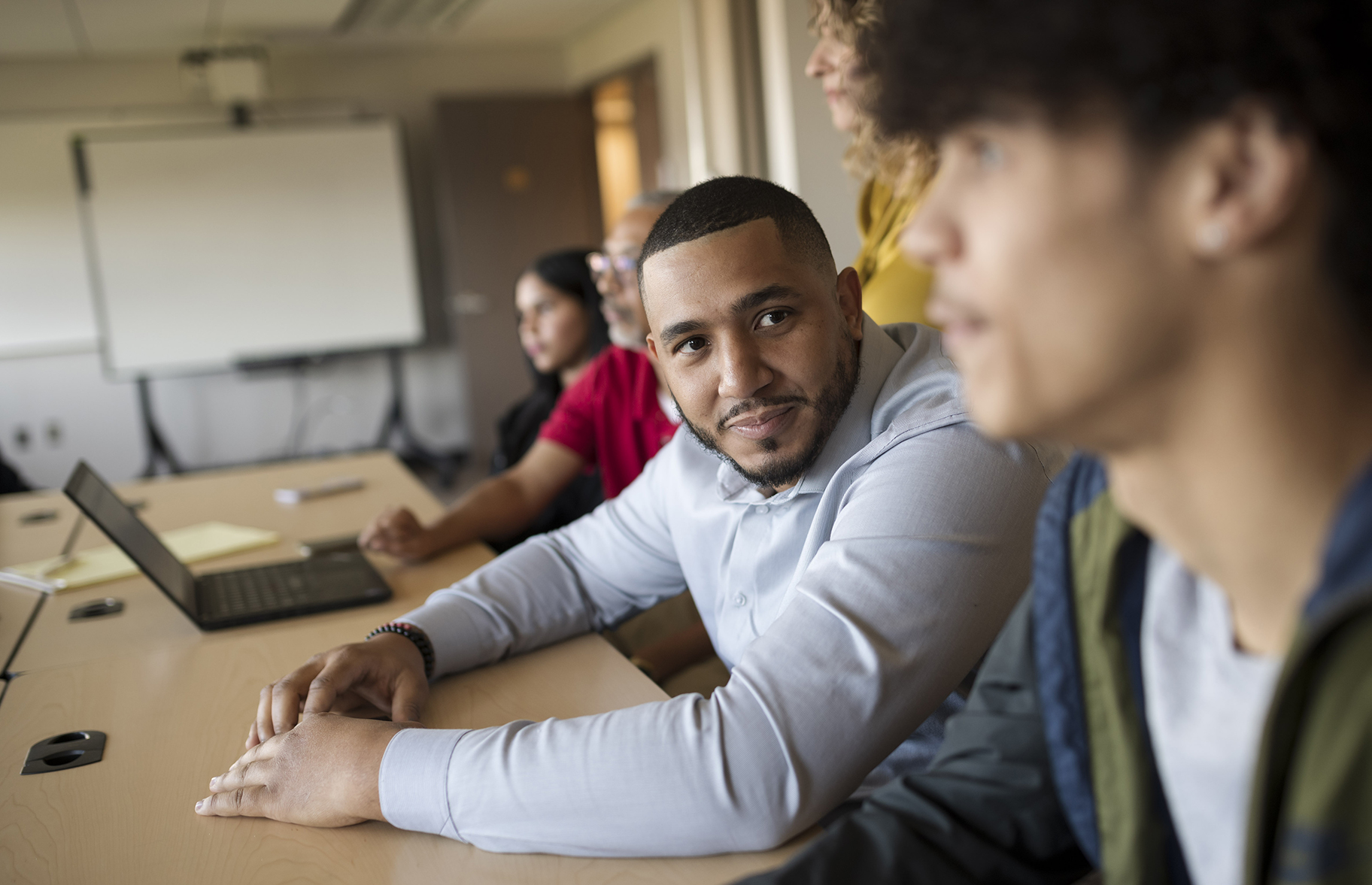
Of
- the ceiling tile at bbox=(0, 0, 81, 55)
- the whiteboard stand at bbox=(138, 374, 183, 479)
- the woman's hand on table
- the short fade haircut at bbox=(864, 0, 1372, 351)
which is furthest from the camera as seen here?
the whiteboard stand at bbox=(138, 374, 183, 479)

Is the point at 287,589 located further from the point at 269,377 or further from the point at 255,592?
the point at 269,377

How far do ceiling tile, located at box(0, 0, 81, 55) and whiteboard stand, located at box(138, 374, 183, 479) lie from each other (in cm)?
183

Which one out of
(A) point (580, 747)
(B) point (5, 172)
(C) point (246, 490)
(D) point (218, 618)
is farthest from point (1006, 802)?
(B) point (5, 172)

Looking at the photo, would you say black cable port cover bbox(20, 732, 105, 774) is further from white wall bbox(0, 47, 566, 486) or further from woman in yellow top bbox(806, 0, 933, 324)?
white wall bbox(0, 47, 566, 486)

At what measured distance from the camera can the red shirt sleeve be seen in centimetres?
250

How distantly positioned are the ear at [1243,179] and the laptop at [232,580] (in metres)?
1.39

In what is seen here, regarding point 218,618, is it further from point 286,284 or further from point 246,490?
point 286,284

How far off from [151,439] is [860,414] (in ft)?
19.6

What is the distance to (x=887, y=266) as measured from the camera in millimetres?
1646

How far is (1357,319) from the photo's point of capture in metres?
0.52

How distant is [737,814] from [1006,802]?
0.71ft

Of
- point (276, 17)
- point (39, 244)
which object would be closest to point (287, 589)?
point (276, 17)

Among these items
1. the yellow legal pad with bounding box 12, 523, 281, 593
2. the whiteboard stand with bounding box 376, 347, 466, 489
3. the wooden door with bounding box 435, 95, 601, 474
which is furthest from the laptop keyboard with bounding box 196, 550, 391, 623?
the wooden door with bounding box 435, 95, 601, 474

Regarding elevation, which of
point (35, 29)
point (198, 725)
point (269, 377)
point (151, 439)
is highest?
point (35, 29)
